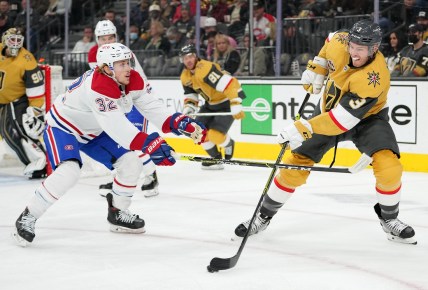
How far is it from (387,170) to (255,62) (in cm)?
406

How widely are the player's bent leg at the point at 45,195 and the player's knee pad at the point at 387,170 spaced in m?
1.41

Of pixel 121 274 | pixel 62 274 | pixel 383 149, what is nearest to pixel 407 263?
pixel 383 149

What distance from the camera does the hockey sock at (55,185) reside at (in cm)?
402

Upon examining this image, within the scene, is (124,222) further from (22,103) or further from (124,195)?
(22,103)

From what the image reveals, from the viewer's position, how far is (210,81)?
22.9 feet

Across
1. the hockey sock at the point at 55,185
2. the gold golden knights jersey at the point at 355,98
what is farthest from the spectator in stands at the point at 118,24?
the gold golden knights jersey at the point at 355,98

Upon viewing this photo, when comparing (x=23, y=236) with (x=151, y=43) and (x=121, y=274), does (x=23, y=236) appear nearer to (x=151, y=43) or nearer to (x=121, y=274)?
(x=121, y=274)

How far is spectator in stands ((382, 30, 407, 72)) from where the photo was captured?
6949 mm

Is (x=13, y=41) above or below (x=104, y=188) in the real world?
above

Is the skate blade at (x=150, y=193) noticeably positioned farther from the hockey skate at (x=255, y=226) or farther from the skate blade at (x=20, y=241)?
the skate blade at (x=20, y=241)

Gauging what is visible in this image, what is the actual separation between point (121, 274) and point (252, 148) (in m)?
4.36

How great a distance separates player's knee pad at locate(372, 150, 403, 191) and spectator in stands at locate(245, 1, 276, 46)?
401cm

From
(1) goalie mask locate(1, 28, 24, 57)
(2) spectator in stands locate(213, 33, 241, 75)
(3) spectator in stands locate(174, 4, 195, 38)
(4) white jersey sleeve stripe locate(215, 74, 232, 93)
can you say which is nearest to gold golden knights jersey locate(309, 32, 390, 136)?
(4) white jersey sleeve stripe locate(215, 74, 232, 93)

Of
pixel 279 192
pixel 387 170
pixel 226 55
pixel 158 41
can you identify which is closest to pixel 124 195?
pixel 279 192
